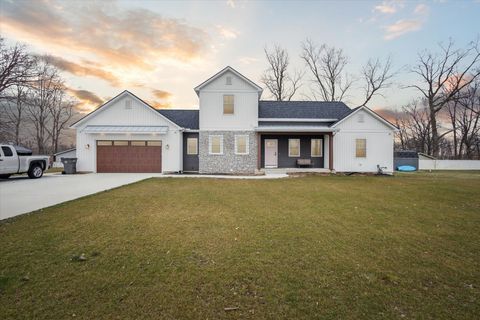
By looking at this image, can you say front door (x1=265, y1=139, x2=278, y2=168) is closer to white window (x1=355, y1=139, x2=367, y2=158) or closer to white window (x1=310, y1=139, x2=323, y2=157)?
white window (x1=310, y1=139, x2=323, y2=157)

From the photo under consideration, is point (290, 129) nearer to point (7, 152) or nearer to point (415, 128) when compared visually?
point (7, 152)

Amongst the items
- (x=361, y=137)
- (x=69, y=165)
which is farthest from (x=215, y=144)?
(x=361, y=137)

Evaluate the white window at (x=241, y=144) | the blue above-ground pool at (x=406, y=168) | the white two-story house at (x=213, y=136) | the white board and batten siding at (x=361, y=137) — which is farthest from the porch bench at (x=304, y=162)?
the blue above-ground pool at (x=406, y=168)

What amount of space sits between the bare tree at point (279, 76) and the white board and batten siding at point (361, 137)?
1734cm

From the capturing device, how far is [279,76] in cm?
3525

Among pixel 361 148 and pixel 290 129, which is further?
pixel 361 148

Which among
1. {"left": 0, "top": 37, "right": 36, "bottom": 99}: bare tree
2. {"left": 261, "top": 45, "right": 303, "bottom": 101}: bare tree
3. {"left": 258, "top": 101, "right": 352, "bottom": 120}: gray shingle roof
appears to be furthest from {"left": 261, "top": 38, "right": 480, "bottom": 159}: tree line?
{"left": 0, "top": 37, "right": 36, "bottom": 99}: bare tree

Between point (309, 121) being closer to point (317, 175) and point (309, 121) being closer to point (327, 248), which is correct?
point (317, 175)

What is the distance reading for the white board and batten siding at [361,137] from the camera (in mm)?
18609

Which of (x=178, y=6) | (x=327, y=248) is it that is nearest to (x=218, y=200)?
(x=327, y=248)

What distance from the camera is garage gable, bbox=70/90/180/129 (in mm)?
18094

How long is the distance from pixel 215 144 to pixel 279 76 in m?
21.8

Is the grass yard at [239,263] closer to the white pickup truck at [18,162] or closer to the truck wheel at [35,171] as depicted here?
the white pickup truck at [18,162]

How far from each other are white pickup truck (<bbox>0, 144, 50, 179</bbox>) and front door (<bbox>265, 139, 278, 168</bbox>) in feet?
52.5
